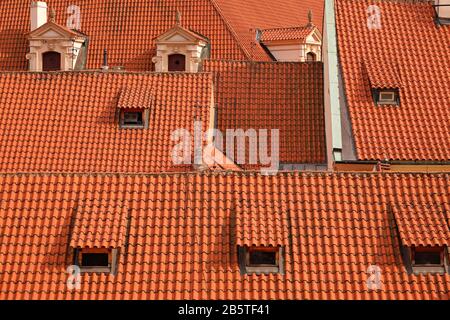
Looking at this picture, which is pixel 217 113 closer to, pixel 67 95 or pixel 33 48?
pixel 67 95

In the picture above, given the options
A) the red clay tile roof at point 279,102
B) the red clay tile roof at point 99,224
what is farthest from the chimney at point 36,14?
the red clay tile roof at point 99,224

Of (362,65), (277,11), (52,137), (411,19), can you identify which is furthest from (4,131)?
(277,11)

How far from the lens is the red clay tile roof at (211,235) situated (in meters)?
20.3

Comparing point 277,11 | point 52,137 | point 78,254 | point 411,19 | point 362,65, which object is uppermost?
point 277,11

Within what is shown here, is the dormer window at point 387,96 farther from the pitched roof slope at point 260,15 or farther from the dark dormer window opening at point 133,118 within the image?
the pitched roof slope at point 260,15

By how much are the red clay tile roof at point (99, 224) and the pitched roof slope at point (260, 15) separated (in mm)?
24958

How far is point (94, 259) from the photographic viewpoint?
2077 cm

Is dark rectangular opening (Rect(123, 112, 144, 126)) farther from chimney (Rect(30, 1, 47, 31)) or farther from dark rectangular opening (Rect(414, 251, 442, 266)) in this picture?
dark rectangular opening (Rect(414, 251, 442, 266))

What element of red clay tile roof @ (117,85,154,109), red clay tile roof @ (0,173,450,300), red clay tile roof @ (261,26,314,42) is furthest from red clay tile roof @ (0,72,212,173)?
red clay tile roof @ (261,26,314,42)

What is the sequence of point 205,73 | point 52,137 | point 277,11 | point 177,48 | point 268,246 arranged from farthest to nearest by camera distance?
point 277,11 < point 177,48 < point 205,73 < point 52,137 < point 268,246

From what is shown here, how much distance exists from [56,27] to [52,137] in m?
11.8

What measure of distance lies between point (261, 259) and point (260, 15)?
108 ft

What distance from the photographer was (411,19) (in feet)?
124

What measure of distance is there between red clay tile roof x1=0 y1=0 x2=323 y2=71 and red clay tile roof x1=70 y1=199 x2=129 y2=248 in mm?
23562
